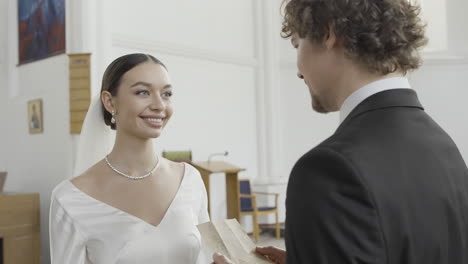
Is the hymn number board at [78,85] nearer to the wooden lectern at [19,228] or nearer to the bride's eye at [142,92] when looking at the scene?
the wooden lectern at [19,228]

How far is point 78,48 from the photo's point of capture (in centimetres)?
700

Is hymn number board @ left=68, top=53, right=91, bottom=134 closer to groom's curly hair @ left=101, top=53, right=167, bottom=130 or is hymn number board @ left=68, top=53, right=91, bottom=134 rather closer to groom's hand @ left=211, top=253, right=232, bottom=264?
groom's curly hair @ left=101, top=53, right=167, bottom=130

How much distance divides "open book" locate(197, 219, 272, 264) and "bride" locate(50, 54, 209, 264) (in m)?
0.63

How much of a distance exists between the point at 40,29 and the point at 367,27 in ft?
24.7

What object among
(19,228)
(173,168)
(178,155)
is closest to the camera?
(173,168)

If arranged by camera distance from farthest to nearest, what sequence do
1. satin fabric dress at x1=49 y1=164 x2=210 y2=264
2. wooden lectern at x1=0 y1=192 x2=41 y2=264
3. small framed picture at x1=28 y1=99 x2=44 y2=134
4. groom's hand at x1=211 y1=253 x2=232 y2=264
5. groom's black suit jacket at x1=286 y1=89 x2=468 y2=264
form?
1. small framed picture at x1=28 y1=99 x2=44 y2=134
2. wooden lectern at x1=0 y1=192 x2=41 y2=264
3. satin fabric dress at x1=49 y1=164 x2=210 y2=264
4. groom's hand at x1=211 y1=253 x2=232 y2=264
5. groom's black suit jacket at x1=286 y1=89 x2=468 y2=264

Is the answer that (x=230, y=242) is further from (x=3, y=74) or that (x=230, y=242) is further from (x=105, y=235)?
(x=3, y=74)

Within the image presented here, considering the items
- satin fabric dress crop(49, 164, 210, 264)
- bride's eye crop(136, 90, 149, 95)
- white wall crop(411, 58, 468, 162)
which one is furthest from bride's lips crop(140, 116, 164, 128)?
white wall crop(411, 58, 468, 162)

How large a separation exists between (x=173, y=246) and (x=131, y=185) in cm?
36

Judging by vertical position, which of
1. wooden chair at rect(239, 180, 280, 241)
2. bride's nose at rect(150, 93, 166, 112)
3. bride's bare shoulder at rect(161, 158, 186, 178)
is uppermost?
bride's nose at rect(150, 93, 166, 112)

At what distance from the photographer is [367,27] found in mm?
1162

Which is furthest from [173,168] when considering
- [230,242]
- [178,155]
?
[178,155]

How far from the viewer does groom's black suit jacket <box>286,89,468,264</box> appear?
979 mm

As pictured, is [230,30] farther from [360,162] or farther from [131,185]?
[360,162]
